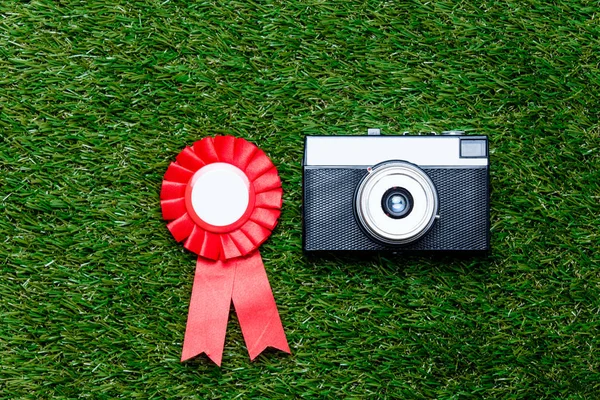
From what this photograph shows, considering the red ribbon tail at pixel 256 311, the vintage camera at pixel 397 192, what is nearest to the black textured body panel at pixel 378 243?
the vintage camera at pixel 397 192

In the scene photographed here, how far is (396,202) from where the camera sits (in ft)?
4.18

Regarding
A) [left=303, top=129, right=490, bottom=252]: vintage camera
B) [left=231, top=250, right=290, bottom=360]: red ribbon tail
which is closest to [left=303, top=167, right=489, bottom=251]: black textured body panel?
[left=303, top=129, right=490, bottom=252]: vintage camera

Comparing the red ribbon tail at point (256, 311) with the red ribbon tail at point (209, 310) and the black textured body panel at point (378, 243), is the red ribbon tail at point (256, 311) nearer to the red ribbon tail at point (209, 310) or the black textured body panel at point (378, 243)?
the red ribbon tail at point (209, 310)

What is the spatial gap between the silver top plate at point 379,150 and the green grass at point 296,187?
103 millimetres

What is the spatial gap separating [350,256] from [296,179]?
198 millimetres

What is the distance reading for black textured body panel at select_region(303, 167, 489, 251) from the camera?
4.15 feet

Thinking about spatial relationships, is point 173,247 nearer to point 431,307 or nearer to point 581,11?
point 431,307

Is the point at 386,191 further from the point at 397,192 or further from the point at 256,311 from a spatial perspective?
the point at 256,311

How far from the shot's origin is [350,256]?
1342mm

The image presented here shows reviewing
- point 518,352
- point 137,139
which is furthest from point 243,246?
point 518,352

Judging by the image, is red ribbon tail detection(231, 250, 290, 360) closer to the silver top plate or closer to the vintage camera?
the vintage camera

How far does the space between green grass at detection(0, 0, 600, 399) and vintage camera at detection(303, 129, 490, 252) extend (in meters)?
0.08

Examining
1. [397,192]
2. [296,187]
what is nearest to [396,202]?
[397,192]

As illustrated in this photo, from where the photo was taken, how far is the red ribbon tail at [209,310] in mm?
1316
